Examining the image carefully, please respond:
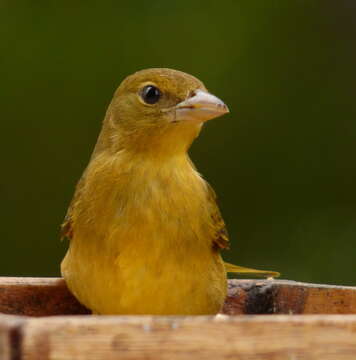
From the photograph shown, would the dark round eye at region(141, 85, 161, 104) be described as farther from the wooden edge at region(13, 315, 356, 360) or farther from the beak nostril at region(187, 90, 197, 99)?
the wooden edge at region(13, 315, 356, 360)

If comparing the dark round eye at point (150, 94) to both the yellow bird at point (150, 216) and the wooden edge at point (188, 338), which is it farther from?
the wooden edge at point (188, 338)

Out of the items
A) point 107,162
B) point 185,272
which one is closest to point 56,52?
point 107,162

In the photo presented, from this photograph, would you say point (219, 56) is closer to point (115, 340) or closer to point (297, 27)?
point (297, 27)

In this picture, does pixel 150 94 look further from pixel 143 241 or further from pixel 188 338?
pixel 188 338

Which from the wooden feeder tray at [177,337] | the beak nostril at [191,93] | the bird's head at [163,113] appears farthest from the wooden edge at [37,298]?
the wooden feeder tray at [177,337]

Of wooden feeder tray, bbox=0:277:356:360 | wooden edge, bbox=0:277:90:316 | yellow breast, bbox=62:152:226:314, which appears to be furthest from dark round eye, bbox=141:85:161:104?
wooden feeder tray, bbox=0:277:356:360
